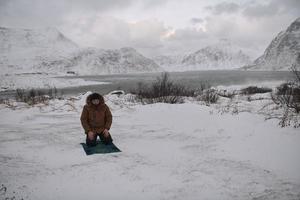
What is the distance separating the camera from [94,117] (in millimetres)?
4996

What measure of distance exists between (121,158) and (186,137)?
170 centimetres

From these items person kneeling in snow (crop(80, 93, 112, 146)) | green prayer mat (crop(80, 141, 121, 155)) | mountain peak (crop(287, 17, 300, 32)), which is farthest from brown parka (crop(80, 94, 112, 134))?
mountain peak (crop(287, 17, 300, 32))

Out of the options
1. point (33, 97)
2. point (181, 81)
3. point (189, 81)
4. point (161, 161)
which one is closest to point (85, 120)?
point (161, 161)

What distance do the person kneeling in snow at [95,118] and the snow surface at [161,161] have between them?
14.0 inches

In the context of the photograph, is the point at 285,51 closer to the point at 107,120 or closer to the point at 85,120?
the point at 107,120

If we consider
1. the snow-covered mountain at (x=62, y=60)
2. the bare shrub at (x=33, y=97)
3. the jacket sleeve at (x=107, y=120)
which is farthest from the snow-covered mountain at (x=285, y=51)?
the jacket sleeve at (x=107, y=120)

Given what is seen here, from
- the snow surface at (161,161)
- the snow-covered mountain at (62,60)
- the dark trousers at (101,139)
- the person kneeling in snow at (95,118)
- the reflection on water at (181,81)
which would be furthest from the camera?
the snow-covered mountain at (62,60)

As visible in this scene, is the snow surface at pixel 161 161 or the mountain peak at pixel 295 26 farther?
the mountain peak at pixel 295 26

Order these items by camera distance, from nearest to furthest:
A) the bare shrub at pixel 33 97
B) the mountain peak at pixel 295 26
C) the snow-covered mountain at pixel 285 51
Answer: the bare shrub at pixel 33 97
the snow-covered mountain at pixel 285 51
the mountain peak at pixel 295 26

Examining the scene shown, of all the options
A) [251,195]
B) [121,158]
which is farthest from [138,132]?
[251,195]

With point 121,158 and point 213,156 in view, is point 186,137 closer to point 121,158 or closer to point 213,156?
point 213,156

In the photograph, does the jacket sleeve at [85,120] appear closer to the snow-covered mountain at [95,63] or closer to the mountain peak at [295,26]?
the snow-covered mountain at [95,63]

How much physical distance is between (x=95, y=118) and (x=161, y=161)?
58.9 inches

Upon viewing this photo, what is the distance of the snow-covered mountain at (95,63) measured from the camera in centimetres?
15625
